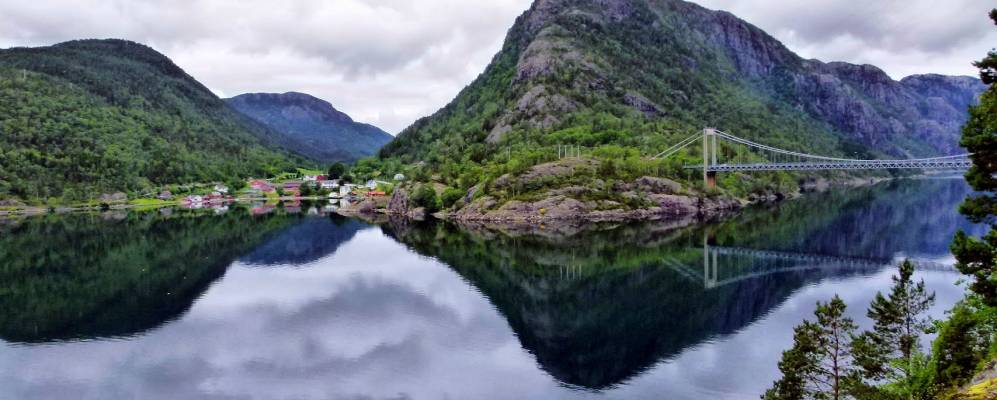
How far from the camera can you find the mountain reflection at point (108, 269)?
4359 centimetres

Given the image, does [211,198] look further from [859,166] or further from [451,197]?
[859,166]

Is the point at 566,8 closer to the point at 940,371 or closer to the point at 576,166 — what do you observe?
the point at 576,166

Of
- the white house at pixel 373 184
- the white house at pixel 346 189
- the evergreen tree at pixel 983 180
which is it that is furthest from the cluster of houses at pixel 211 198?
the evergreen tree at pixel 983 180

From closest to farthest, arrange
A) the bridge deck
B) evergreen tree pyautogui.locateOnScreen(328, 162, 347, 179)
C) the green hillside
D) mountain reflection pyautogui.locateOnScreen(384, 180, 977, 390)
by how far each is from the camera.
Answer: mountain reflection pyautogui.locateOnScreen(384, 180, 977, 390), the bridge deck, the green hillside, evergreen tree pyautogui.locateOnScreen(328, 162, 347, 179)

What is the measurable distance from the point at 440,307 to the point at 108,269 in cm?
3967

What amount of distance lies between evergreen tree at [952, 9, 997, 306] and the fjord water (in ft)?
34.9

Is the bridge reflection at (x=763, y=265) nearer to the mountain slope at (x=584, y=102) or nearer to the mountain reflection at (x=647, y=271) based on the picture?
the mountain reflection at (x=647, y=271)

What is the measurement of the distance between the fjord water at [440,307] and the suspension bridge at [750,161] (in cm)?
1225

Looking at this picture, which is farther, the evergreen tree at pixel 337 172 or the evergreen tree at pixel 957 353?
the evergreen tree at pixel 337 172

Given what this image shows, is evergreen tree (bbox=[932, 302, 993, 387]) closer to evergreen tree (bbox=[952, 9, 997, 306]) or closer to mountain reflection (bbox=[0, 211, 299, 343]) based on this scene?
evergreen tree (bbox=[952, 9, 997, 306])

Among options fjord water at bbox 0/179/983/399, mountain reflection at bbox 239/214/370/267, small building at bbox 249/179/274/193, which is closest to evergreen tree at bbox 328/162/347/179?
small building at bbox 249/179/274/193

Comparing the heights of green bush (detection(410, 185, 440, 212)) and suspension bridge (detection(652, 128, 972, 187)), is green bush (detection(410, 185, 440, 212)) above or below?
below

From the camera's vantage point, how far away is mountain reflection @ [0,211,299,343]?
43.6 metres

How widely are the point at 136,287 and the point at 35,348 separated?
61.0ft
